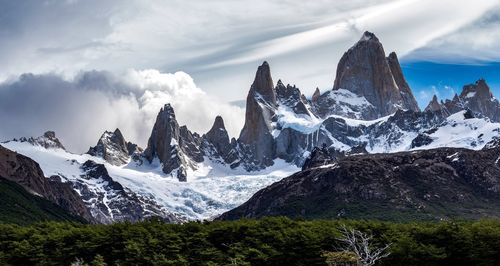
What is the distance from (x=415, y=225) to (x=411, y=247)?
67.6 feet

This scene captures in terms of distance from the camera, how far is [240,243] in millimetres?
158000

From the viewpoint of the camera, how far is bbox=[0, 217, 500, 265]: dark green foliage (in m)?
150

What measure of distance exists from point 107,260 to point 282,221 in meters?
40.7

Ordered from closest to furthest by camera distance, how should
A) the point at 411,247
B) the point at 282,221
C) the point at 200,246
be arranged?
the point at 411,247 → the point at 200,246 → the point at 282,221

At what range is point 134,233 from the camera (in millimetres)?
165500

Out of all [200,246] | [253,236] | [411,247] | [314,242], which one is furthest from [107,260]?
[411,247]

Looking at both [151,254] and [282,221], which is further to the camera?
[282,221]

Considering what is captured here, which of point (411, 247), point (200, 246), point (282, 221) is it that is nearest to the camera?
point (411, 247)

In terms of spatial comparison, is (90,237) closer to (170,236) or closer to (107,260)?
(107,260)

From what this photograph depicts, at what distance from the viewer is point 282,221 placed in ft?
575

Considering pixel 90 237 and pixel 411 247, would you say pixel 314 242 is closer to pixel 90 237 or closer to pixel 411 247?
pixel 411 247

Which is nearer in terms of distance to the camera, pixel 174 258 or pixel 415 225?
pixel 174 258

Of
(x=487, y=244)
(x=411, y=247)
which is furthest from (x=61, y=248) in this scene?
(x=487, y=244)

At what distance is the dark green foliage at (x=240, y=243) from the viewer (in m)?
150
